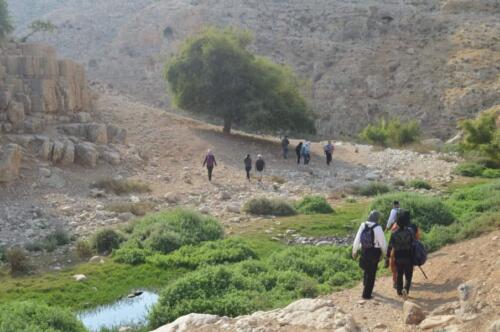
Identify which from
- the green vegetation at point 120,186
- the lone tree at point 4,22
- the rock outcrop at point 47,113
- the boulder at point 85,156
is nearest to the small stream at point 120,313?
the green vegetation at point 120,186

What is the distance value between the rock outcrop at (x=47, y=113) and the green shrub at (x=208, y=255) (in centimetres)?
974

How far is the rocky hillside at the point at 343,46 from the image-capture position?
48.4 metres

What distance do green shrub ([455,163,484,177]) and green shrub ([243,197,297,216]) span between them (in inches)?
444

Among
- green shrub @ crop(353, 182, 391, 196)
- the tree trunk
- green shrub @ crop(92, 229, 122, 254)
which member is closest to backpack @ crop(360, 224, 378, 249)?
green shrub @ crop(92, 229, 122, 254)

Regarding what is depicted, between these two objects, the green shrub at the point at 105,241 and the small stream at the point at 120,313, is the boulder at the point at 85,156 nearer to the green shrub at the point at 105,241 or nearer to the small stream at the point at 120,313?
the green shrub at the point at 105,241

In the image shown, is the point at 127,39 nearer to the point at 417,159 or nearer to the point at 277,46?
the point at 277,46

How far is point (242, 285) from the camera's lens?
35.0ft

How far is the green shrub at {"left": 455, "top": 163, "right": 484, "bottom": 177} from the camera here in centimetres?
2692

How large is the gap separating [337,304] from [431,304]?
1.42 meters

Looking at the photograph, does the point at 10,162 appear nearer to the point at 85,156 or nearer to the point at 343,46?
the point at 85,156

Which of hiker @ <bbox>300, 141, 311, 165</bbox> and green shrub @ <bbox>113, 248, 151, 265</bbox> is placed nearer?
green shrub @ <bbox>113, 248, 151, 265</bbox>

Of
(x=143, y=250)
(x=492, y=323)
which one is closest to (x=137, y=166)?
(x=143, y=250)

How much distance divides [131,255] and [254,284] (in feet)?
13.5

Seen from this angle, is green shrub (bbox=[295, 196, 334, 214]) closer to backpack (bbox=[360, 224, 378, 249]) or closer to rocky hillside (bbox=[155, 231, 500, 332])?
rocky hillside (bbox=[155, 231, 500, 332])
